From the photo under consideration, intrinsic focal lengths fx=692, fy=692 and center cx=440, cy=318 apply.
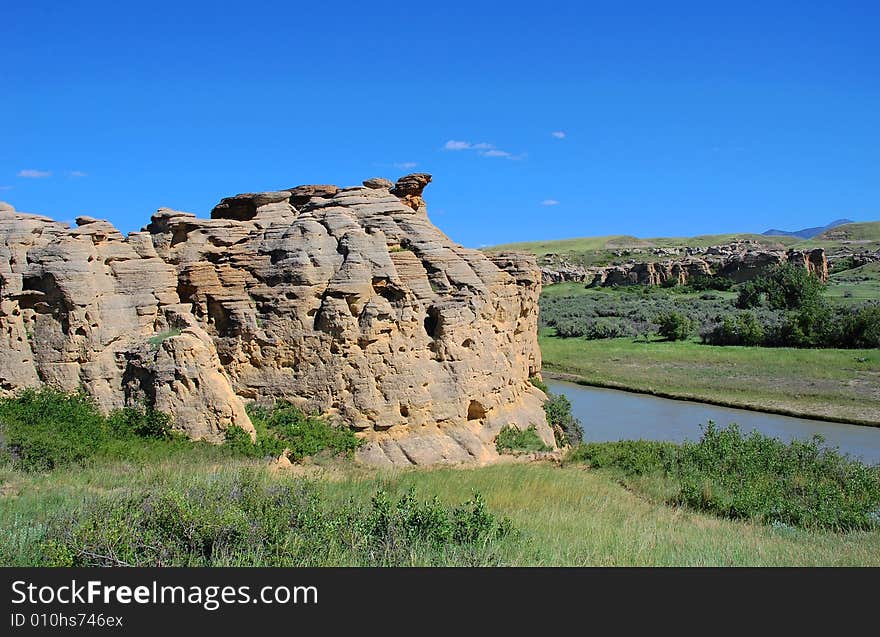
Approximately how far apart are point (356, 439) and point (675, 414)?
61.5 feet

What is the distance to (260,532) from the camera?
21.5ft

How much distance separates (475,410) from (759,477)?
19.8 feet

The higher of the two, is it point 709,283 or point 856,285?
point 709,283

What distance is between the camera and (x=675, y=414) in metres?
28.1

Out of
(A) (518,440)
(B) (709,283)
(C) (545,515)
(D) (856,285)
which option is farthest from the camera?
(B) (709,283)

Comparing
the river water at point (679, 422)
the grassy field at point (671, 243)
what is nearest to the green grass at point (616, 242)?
the grassy field at point (671, 243)

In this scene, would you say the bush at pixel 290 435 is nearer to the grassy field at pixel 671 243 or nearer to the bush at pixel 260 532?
the bush at pixel 260 532

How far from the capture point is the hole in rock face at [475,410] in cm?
1514

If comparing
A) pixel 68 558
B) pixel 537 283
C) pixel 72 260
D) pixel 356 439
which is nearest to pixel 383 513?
pixel 68 558

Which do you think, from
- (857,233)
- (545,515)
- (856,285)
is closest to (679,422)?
(545,515)

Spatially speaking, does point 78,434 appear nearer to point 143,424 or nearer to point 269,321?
point 143,424

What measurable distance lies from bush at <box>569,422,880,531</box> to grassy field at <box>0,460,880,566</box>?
916 millimetres

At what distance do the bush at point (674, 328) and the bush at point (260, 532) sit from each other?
130 feet
